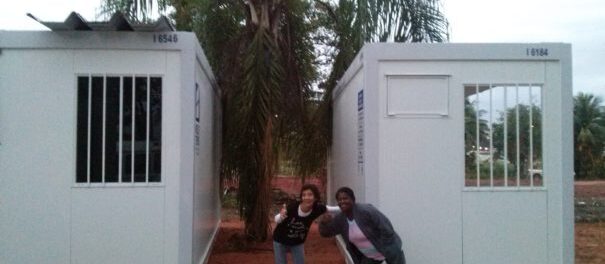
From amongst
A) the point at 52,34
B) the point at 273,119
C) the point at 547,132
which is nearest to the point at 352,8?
the point at 273,119

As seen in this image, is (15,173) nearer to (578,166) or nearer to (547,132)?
(547,132)

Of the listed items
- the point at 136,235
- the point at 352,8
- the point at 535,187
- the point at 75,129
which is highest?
the point at 352,8

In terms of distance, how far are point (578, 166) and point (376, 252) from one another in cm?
4068

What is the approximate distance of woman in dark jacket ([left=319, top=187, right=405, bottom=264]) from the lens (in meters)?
5.43

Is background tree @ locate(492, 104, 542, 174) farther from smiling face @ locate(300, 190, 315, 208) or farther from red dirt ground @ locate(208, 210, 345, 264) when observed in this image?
red dirt ground @ locate(208, 210, 345, 264)

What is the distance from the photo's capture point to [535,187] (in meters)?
7.27

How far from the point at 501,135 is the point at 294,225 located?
99.4 inches

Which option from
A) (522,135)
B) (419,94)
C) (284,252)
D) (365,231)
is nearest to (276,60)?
A: (419,94)

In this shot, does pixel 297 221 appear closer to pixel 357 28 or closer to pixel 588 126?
pixel 357 28

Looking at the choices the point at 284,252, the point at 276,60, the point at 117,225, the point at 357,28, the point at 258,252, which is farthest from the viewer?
the point at 258,252

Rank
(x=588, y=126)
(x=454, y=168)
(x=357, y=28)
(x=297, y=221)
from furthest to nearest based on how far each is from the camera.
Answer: (x=588, y=126), (x=357, y=28), (x=454, y=168), (x=297, y=221)

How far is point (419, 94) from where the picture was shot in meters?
7.23

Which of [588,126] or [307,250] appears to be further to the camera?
[588,126]

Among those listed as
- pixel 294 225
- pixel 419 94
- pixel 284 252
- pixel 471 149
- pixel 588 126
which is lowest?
pixel 284 252
